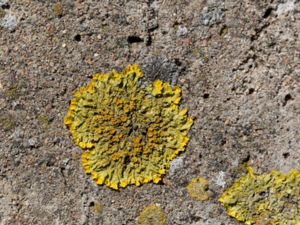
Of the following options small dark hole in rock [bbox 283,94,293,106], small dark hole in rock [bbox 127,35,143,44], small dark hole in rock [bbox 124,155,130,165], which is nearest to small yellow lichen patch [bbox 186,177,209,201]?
small dark hole in rock [bbox 124,155,130,165]

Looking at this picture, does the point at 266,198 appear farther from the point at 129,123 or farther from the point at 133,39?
the point at 133,39

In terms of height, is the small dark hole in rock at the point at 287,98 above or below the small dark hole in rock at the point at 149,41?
below

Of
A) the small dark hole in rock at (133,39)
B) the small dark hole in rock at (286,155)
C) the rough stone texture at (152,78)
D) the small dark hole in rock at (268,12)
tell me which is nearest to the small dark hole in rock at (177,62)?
the rough stone texture at (152,78)

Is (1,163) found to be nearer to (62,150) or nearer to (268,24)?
(62,150)

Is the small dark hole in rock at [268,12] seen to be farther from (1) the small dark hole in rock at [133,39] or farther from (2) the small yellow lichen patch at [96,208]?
(2) the small yellow lichen patch at [96,208]

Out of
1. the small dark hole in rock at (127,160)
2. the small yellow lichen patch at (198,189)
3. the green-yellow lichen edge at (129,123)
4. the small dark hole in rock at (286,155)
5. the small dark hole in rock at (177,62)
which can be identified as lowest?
the small yellow lichen patch at (198,189)

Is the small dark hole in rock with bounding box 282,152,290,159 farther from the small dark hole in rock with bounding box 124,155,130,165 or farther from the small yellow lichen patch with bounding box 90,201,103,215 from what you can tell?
the small yellow lichen patch with bounding box 90,201,103,215
